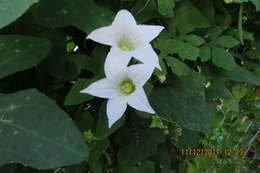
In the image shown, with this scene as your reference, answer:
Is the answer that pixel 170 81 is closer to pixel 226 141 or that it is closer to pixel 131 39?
pixel 131 39

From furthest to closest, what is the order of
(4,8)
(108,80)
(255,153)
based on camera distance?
1. (255,153)
2. (108,80)
3. (4,8)

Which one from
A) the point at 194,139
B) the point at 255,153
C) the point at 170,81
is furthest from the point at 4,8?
the point at 255,153

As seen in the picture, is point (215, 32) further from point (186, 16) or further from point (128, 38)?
point (128, 38)

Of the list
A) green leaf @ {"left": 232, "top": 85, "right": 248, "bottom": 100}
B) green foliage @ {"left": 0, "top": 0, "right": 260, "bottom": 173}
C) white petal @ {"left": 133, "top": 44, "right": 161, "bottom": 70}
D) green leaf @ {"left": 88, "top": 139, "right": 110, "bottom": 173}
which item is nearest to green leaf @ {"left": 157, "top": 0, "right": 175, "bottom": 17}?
green foliage @ {"left": 0, "top": 0, "right": 260, "bottom": 173}

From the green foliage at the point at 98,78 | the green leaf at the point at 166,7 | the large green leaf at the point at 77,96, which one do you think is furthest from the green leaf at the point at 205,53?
the large green leaf at the point at 77,96
